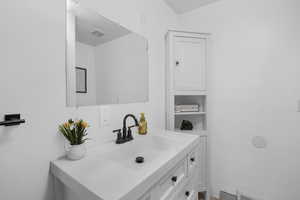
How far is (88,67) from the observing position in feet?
3.09

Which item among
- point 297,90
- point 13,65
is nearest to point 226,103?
point 297,90

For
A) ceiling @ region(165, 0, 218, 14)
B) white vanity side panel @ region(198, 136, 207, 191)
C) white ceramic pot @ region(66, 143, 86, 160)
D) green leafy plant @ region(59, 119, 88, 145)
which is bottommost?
white vanity side panel @ region(198, 136, 207, 191)

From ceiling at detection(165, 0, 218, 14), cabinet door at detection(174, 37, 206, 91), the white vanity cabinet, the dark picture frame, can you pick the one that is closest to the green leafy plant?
the dark picture frame

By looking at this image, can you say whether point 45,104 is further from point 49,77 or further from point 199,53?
point 199,53

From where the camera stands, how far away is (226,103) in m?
1.70

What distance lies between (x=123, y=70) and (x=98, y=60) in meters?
0.25

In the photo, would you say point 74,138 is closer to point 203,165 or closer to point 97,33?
point 97,33

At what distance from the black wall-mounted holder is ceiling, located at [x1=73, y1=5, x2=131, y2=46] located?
540 millimetres

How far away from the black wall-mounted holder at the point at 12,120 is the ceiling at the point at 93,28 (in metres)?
0.54

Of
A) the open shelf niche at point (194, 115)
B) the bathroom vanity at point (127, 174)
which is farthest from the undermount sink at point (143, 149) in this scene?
the open shelf niche at point (194, 115)

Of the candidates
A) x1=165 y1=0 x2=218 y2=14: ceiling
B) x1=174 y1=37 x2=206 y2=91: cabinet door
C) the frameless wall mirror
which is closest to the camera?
the frameless wall mirror

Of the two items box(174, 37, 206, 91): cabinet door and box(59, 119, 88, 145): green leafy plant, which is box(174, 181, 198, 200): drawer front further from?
box(174, 37, 206, 91): cabinet door

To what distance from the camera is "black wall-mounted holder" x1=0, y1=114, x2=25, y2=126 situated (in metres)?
0.58

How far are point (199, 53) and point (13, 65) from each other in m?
1.63
